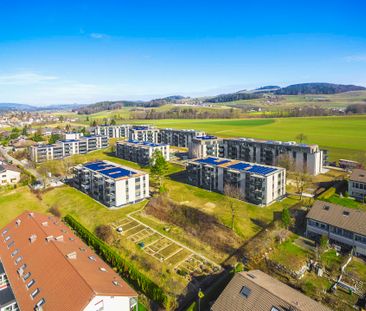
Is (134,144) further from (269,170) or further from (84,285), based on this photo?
(84,285)

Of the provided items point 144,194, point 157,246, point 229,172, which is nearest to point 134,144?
point 144,194

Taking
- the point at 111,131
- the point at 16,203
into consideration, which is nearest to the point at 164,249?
the point at 16,203

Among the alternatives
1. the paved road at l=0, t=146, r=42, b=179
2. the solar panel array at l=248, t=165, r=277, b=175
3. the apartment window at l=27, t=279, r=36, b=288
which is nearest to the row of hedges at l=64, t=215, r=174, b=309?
the apartment window at l=27, t=279, r=36, b=288

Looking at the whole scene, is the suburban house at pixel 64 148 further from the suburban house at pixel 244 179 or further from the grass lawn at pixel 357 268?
the grass lawn at pixel 357 268

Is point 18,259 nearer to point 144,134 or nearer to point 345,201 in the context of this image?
point 345,201

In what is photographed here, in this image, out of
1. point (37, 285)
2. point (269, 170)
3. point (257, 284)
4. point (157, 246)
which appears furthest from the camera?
point (269, 170)

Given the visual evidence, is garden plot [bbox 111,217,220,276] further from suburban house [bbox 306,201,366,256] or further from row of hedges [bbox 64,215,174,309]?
suburban house [bbox 306,201,366,256]
